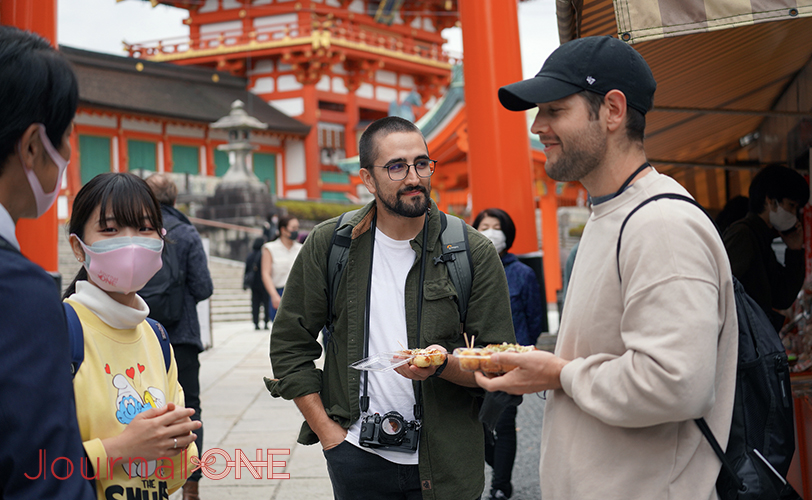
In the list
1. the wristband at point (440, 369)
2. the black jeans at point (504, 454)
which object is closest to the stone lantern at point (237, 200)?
the black jeans at point (504, 454)

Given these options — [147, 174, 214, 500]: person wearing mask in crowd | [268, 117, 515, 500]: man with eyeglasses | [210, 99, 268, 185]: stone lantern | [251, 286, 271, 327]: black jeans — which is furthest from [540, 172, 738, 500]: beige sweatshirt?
[210, 99, 268, 185]: stone lantern

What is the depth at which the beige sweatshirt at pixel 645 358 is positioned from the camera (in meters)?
1.37

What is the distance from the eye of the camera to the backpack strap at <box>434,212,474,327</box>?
221 cm

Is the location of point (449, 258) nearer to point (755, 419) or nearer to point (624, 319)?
point (624, 319)

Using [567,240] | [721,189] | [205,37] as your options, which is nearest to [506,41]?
[721,189]

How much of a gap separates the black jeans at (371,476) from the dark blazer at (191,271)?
1854 mm

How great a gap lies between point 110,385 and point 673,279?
4.36 ft

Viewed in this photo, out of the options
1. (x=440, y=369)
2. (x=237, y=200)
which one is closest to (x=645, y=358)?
(x=440, y=369)

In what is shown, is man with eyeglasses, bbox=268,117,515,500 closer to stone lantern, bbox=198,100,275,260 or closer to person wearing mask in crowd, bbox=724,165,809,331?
person wearing mask in crowd, bbox=724,165,809,331

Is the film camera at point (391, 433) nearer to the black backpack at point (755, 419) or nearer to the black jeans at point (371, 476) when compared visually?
the black jeans at point (371, 476)

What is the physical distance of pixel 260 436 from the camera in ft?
17.3

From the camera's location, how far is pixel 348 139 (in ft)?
86.6

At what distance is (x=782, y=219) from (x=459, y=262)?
2509 millimetres

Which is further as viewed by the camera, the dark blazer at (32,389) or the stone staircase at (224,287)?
the stone staircase at (224,287)
